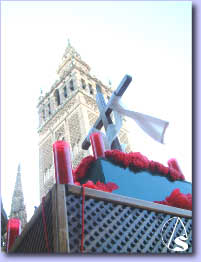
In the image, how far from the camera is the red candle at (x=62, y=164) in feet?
6.34

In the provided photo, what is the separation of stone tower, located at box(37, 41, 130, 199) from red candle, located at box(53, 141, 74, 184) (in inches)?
403

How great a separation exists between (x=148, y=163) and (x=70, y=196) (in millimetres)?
1460

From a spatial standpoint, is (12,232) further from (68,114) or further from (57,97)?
(57,97)

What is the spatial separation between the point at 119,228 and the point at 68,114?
14413mm

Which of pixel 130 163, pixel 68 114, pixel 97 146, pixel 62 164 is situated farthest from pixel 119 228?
pixel 68 114

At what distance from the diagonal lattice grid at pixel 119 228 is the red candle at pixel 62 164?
166 millimetres

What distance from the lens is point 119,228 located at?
1.90 metres

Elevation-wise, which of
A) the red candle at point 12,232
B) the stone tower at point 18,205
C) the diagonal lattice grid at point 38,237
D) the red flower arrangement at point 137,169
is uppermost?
the red flower arrangement at point 137,169

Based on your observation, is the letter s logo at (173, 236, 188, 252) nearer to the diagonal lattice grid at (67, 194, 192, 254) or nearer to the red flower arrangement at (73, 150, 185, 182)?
the diagonal lattice grid at (67, 194, 192, 254)

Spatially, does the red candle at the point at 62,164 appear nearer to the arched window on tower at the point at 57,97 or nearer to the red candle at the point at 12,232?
the red candle at the point at 12,232

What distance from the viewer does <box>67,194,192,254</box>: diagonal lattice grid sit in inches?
66.7

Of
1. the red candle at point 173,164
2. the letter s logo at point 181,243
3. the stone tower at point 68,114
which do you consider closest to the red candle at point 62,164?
the letter s logo at point 181,243

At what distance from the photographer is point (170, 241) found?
2002 millimetres

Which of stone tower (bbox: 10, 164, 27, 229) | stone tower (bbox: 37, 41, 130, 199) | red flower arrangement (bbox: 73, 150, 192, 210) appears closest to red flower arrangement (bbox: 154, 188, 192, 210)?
red flower arrangement (bbox: 73, 150, 192, 210)
